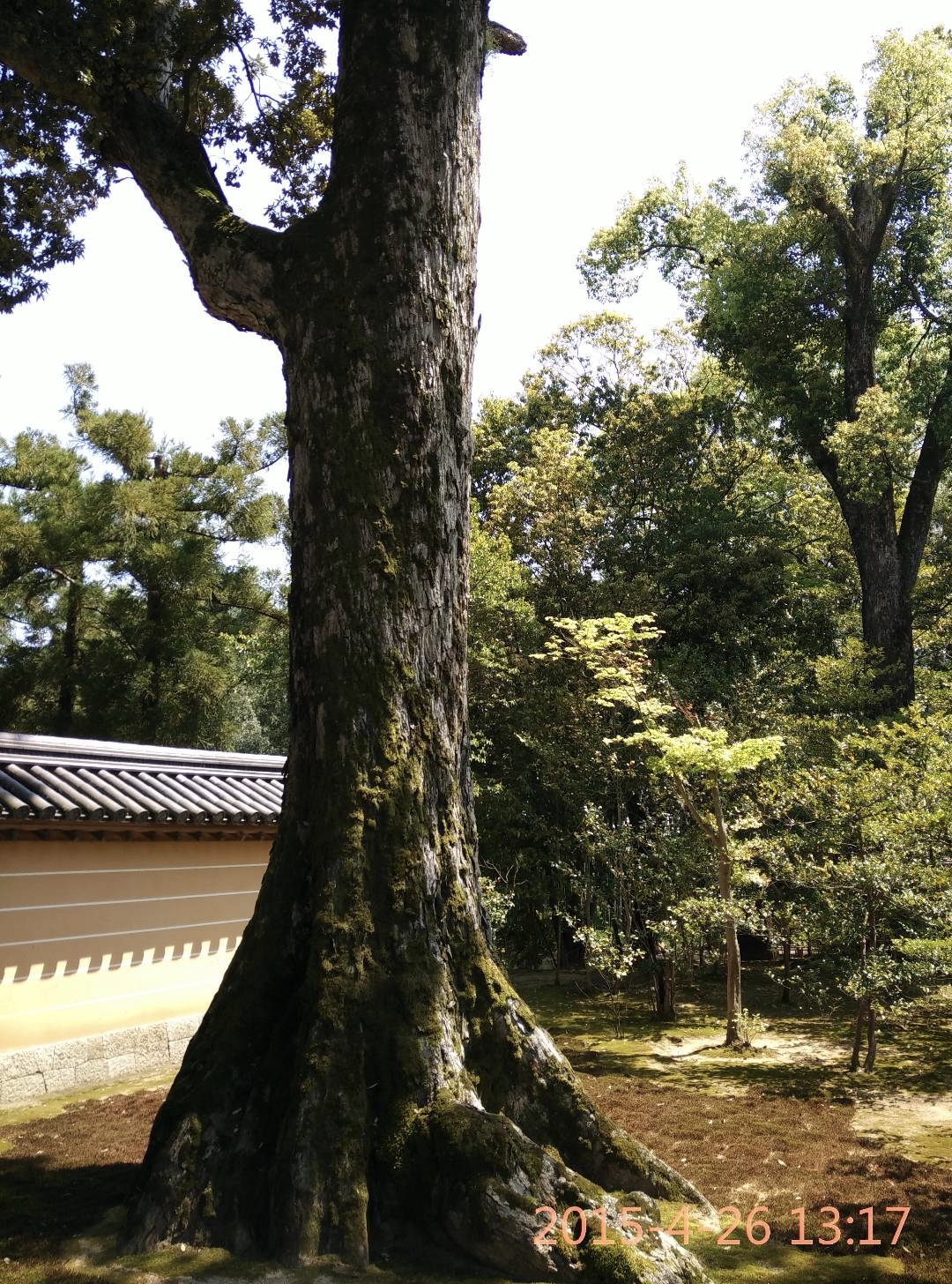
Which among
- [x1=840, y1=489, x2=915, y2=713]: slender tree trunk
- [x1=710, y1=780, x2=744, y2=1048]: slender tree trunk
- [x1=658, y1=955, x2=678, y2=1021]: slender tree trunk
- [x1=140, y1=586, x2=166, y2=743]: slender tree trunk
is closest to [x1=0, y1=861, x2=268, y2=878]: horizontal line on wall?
[x1=710, y1=780, x2=744, y2=1048]: slender tree trunk

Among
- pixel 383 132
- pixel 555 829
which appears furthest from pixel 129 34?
pixel 555 829

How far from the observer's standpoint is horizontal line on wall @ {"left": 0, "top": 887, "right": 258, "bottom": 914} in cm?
639

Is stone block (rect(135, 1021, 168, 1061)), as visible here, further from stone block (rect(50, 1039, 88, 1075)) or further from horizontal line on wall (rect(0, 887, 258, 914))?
horizontal line on wall (rect(0, 887, 258, 914))

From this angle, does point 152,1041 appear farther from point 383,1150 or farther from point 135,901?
point 383,1150

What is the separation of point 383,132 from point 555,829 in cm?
866

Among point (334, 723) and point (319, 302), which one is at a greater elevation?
point (319, 302)

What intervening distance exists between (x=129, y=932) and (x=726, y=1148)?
4.60m

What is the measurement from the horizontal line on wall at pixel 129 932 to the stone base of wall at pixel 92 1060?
68 cm

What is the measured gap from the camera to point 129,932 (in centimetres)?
725

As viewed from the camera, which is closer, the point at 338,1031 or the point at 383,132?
the point at 338,1031

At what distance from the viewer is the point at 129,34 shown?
507 centimetres

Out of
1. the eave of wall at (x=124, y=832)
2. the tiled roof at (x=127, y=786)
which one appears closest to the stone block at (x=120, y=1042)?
the eave of wall at (x=124, y=832)

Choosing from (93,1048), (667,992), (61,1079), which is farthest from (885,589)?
(61,1079)

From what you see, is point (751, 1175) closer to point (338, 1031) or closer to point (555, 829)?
point (338, 1031)
